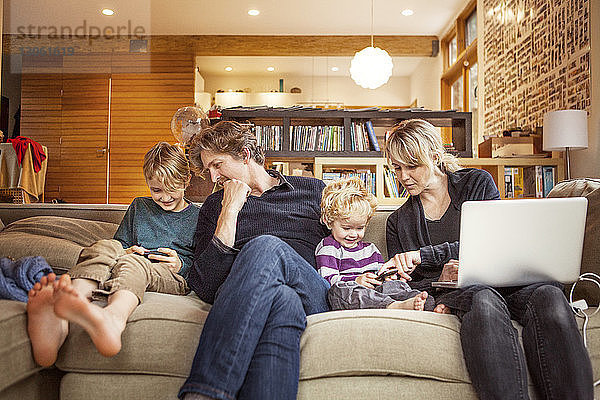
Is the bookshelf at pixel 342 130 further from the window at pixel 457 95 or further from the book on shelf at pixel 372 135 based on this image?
the window at pixel 457 95

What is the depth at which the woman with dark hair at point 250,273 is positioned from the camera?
51.4 inches

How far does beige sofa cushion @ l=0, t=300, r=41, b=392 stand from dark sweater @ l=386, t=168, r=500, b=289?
112 cm

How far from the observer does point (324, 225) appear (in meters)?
2.10

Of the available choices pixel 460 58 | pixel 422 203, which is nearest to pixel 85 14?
pixel 460 58

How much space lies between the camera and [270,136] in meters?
4.40

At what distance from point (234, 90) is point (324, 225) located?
25.5ft

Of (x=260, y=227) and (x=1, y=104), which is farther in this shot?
(x=1, y=104)

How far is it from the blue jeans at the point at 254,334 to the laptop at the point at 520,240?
18.1 inches

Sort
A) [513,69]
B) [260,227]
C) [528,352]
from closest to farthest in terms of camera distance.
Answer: [528,352] → [260,227] → [513,69]

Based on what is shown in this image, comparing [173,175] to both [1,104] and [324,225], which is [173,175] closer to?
[324,225]

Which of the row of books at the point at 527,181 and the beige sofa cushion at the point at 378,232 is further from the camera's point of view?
the row of books at the point at 527,181

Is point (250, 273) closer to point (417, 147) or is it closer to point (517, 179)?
point (417, 147)

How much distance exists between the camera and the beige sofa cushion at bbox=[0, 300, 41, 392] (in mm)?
1315

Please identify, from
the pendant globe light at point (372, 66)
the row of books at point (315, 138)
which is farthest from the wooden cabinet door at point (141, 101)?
the row of books at point (315, 138)
